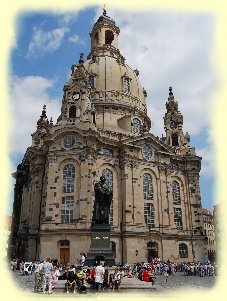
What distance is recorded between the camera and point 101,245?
21875 mm

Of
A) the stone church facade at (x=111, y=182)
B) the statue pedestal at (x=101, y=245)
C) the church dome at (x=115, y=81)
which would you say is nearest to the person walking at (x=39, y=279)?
the statue pedestal at (x=101, y=245)

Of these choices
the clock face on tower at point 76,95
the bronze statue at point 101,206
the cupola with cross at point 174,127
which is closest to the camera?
the bronze statue at point 101,206

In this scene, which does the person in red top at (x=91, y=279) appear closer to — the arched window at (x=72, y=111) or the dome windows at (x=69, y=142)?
the dome windows at (x=69, y=142)

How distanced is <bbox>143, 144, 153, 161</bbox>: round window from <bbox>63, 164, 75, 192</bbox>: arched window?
1161cm

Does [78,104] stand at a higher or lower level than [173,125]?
lower

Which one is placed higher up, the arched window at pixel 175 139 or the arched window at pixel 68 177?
the arched window at pixel 175 139

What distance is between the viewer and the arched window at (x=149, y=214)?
4555 centimetres

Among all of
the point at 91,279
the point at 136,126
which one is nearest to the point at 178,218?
the point at 136,126

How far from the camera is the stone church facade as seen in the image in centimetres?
4109

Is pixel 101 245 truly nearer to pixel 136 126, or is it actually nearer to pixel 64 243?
pixel 64 243

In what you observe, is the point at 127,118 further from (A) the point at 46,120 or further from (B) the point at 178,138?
(A) the point at 46,120

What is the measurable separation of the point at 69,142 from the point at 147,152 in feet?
40.0

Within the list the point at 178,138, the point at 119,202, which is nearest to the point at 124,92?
the point at 178,138

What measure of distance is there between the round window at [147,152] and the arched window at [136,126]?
6540 mm
